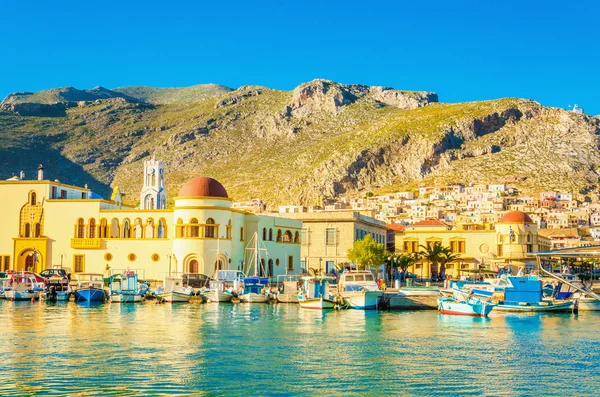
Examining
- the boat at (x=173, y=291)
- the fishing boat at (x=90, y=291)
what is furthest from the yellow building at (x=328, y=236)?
the fishing boat at (x=90, y=291)

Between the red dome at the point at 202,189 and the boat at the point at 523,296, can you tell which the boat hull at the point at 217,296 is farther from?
the boat at the point at 523,296

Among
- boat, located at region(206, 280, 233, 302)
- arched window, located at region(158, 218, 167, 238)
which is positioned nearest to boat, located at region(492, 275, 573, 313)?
boat, located at region(206, 280, 233, 302)

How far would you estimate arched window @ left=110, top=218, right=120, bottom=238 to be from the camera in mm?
76812

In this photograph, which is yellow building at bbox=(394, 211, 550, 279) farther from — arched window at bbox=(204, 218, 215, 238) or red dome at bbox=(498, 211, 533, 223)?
arched window at bbox=(204, 218, 215, 238)

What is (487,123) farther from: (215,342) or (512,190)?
(215,342)

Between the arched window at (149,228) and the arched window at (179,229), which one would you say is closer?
the arched window at (179,229)

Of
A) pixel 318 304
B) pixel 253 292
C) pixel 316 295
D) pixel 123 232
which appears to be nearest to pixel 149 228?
pixel 123 232

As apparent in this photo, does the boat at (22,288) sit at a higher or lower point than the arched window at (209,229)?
lower

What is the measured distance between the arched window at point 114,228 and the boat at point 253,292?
16.2 meters

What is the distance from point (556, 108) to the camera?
198 metres

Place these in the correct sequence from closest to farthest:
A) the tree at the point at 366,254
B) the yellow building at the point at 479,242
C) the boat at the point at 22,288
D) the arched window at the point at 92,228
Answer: the boat at the point at 22,288, the arched window at the point at 92,228, the tree at the point at 366,254, the yellow building at the point at 479,242

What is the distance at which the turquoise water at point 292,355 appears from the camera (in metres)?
26.5

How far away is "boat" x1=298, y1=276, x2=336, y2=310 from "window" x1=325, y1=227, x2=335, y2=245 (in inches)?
1054

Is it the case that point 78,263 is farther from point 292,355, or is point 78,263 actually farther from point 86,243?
point 292,355
